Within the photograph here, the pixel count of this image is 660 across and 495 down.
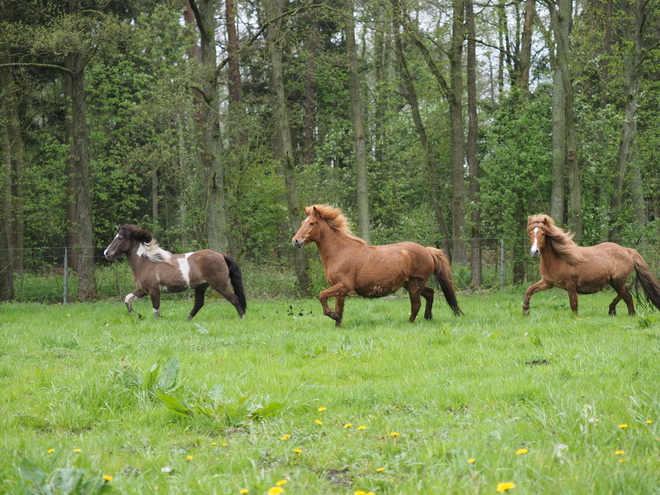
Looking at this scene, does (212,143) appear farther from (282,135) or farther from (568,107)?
(568,107)

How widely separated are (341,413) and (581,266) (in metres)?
7.41

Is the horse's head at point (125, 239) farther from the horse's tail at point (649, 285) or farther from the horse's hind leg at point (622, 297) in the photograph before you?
the horse's tail at point (649, 285)

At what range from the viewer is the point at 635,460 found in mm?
3439

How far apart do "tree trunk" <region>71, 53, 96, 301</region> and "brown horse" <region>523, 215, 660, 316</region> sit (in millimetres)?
12823

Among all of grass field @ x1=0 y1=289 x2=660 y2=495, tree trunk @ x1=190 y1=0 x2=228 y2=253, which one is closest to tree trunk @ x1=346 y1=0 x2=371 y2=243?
tree trunk @ x1=190 y1=0 x2=228 y2=253

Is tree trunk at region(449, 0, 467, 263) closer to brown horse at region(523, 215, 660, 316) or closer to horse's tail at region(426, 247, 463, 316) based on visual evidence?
horse's tail at region(426, 247, 463, 316)

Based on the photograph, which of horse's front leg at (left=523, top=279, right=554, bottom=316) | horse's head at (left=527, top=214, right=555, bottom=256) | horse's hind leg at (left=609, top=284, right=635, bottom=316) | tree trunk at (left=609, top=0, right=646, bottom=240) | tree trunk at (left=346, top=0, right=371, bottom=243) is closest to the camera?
horse's head at (left=527, top=214, right=555, bottom=256)

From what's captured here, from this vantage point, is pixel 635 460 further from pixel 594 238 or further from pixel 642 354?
pixel 594 238

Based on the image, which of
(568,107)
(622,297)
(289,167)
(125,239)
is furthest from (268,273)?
(622,297)

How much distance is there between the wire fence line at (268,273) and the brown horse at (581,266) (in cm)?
653

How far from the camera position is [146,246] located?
13.0 metres

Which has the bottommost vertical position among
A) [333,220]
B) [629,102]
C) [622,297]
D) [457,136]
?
[622,297]

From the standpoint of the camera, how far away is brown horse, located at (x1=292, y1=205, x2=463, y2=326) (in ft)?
35.8

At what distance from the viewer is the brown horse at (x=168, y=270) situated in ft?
42.2
